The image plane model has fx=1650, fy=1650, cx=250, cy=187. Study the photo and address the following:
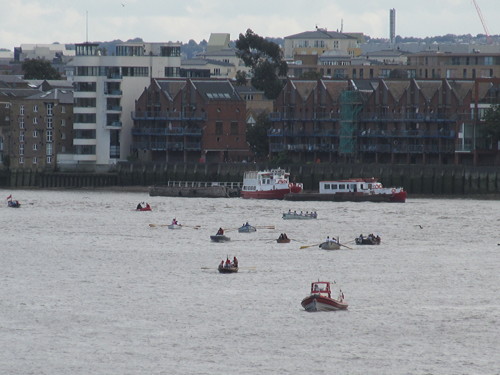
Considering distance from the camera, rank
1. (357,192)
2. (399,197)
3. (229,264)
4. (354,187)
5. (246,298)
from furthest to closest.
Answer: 1. (354,187)
2. (357,192)
3. (399,197)
4. (229,264)
5. (246,298)

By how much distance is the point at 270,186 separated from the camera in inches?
7367

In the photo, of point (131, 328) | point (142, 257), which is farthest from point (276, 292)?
point (142, 257)

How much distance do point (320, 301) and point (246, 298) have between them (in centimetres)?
725

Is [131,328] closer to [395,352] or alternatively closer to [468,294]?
[395,352]

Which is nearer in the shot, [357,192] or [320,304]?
[320,304]

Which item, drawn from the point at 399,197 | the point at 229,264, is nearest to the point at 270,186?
the point at 399,197

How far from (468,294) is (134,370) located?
29307mm

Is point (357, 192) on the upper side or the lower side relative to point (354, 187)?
lower

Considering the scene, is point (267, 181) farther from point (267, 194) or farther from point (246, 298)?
point (246, 298)

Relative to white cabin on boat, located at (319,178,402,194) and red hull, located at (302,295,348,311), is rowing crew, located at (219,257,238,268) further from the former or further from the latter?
white cabin on boat, located at (319,178,402,194)

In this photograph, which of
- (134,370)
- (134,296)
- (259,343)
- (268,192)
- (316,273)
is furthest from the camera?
(268,192)

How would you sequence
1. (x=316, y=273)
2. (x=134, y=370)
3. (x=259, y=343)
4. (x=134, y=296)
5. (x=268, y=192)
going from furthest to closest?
(x=268, y=192) → (x=316, y=273) → (x=134, y=296) → (x=259, y=343) → (x=134, y=370)

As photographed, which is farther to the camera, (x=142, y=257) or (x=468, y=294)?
(x=142, y=257)

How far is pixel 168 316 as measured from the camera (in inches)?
3602
